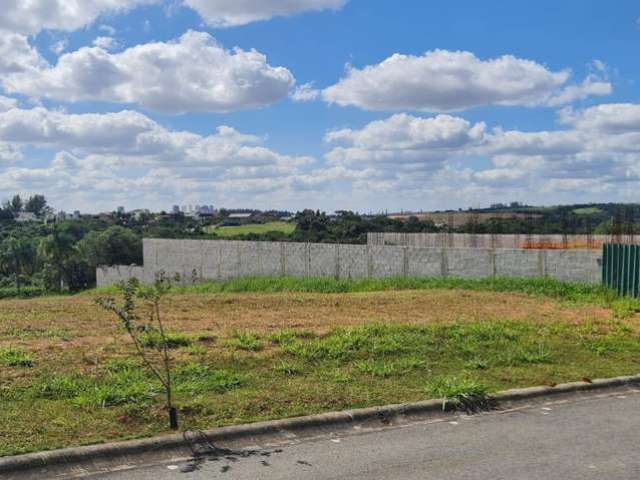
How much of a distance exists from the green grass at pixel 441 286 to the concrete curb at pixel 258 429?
9.05 metres

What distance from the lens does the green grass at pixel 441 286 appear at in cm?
1823

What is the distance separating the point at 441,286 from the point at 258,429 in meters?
15.5

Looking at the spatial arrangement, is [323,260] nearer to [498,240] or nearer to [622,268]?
[498,240]

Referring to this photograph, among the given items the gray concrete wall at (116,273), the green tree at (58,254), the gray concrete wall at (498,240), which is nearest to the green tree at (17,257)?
the green tree at (58,254)

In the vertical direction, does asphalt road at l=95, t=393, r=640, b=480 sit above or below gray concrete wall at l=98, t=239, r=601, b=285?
below

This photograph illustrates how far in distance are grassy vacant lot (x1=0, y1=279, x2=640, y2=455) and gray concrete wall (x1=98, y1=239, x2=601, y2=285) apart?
4.58 metres

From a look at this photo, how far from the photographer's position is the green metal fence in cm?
1786

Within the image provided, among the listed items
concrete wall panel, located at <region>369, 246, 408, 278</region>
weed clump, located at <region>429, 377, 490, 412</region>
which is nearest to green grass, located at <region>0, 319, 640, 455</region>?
weed clump, located at <region>429, 377, 490, 412</region>

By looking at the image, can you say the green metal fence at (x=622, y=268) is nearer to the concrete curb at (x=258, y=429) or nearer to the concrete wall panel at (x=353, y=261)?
the concrete wall panel at (x=353, y=261)

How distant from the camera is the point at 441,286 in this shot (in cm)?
2103

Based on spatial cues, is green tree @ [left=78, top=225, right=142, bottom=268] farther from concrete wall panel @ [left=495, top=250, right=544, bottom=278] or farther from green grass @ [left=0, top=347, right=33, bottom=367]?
green grass @ [left=0, top=347, right=33, bottom=367]

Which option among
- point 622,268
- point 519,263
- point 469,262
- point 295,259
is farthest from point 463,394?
point 295,259

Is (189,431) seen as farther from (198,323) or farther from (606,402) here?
(198,323)

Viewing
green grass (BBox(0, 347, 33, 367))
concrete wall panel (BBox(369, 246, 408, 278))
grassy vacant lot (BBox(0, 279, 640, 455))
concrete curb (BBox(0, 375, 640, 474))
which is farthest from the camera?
concrete wall panel (BBox(369, 246, 408, 278))
